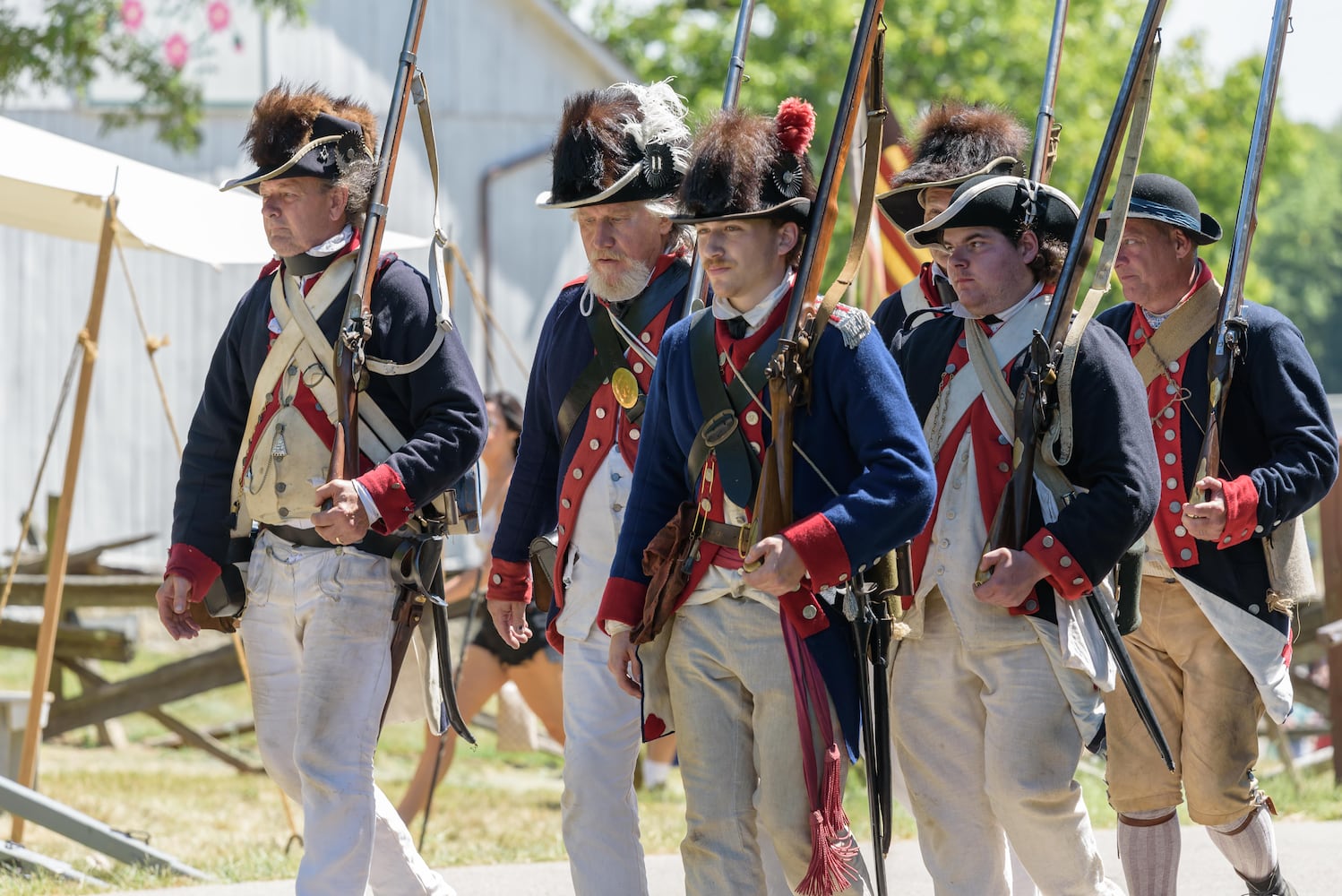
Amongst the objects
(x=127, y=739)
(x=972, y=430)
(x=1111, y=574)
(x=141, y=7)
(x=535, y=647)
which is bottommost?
(x=127, y=739)

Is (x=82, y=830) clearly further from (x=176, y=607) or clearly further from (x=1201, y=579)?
(x=1201, y=579)

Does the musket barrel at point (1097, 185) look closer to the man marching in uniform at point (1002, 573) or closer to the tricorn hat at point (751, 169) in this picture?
the man marching in uniform at point (1002, 573)

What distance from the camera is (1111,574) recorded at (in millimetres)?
4414

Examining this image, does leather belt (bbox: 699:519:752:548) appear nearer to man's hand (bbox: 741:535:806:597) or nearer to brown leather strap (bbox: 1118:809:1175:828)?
man's hand (bbox: 741:535:806:597)

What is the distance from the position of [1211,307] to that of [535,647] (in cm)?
410

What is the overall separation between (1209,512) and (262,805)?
667 cm

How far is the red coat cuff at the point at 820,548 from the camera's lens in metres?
3.56

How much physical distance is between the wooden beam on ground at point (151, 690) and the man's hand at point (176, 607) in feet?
17.1

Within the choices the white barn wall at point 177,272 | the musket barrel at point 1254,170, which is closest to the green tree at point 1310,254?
the white barn wall at point 177,272

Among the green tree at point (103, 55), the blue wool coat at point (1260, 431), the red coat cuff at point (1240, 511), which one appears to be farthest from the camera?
the green tree at point (103, 55)

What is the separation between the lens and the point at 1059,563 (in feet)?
13.0

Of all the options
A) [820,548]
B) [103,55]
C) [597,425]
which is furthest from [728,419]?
[103,55]

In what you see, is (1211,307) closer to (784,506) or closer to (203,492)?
(784,506)

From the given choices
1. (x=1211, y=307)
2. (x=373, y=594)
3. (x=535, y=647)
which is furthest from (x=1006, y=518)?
(x=535, y=647)
